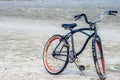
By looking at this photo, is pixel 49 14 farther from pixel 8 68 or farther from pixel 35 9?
pixel 8 68

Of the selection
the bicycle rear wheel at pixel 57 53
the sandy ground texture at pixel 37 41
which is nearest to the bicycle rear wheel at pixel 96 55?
the sandy ground texture at pixel 37 41

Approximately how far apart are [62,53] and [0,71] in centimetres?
134

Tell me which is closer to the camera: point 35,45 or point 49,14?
point 35,45

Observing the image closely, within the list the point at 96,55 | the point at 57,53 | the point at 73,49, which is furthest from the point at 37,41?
the point at 96,55

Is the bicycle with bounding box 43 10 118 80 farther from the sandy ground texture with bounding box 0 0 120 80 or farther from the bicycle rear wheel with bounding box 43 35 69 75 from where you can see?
the sandy ground texture with bounding box 0 0 120 80

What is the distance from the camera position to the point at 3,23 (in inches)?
703

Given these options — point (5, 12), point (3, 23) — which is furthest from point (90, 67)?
point (5, 12)

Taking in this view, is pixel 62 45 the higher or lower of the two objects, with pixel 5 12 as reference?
higher

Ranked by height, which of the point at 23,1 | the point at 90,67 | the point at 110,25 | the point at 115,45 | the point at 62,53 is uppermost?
the point at 62,53

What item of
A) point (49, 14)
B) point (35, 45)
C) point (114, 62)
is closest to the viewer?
point (114, 62)

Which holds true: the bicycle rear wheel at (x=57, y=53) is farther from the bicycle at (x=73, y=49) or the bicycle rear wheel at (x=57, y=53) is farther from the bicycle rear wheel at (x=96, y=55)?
the bicycle rear wheel at (x=96, y=55)

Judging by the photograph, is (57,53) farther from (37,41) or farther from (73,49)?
(37,41)

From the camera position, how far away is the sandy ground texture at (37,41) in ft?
28.4

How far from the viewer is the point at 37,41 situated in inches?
510
